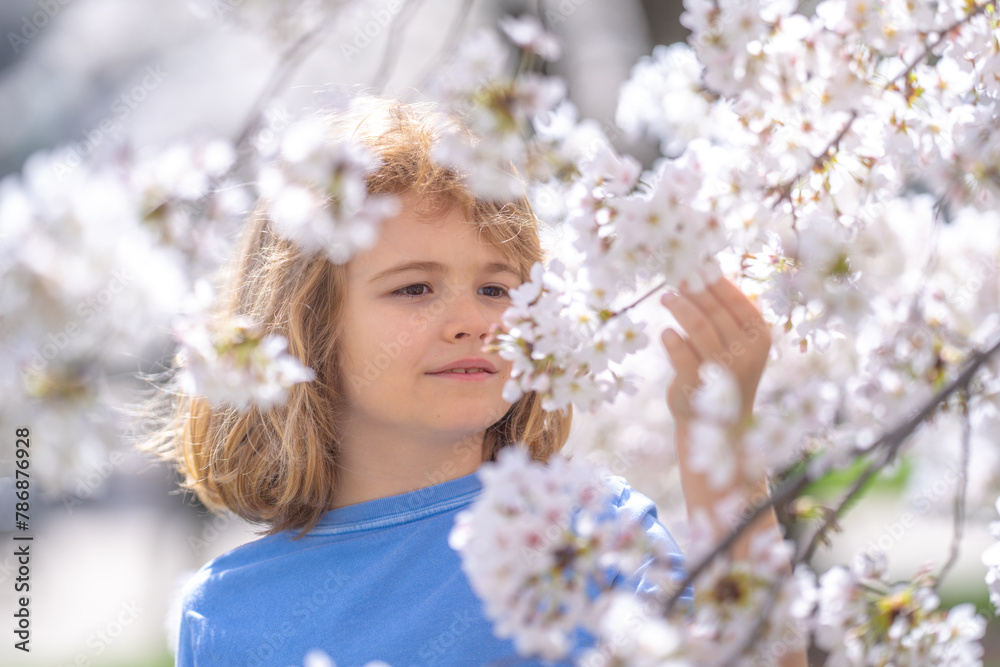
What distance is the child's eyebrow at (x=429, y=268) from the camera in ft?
4.61

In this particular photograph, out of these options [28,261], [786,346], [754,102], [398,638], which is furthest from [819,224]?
[786,346]

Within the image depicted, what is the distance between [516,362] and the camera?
39.2 inches

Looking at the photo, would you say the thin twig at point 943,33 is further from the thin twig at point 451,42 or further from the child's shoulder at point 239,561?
the child's shoulder at point 239,561

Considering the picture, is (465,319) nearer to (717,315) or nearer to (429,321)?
(429,321)

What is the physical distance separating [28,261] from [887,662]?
32.0 inches

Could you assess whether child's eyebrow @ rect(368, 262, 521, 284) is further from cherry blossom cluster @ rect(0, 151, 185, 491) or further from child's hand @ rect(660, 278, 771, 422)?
cherry blossom cluster @ rect(0, 151, 185, 491)

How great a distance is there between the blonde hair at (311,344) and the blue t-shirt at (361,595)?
0.09 m

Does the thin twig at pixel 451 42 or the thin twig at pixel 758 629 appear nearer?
the thin twig at pixel 758 629

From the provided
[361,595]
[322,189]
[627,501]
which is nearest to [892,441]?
[322,189]

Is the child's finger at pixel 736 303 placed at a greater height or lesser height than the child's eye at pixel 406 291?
lesser

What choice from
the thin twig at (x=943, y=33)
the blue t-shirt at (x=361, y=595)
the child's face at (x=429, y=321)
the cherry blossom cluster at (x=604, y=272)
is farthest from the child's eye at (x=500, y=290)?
the thin twig at (x=943, y=33)

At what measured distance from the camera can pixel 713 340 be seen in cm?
99

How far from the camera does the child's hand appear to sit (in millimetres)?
994

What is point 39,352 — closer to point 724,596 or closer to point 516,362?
Answer: point 516,362
